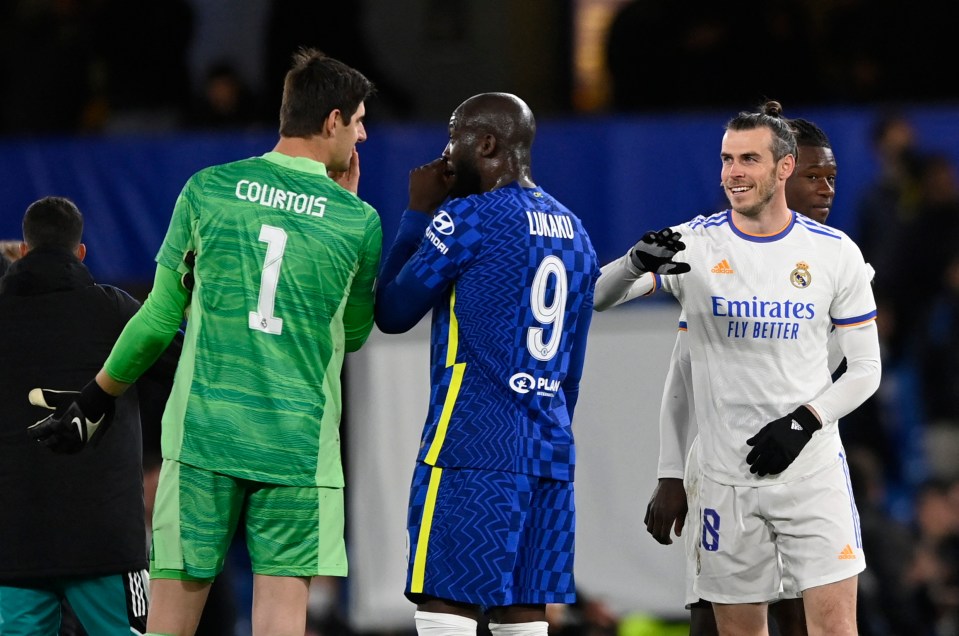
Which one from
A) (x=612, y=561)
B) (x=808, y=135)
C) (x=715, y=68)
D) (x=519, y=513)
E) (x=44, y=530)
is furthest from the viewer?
(x=715, y=68)

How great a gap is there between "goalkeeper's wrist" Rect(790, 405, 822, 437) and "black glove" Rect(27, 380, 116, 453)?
2239mm

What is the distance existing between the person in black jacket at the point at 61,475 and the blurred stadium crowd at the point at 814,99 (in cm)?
398

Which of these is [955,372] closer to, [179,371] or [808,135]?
[808,135]

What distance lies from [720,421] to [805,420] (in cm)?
36

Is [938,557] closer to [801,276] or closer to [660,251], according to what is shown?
[801,276]

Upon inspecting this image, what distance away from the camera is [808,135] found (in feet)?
20.0

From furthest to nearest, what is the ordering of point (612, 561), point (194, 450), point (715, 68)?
point (715, 68) < point (612, 561) < point (194, 450)

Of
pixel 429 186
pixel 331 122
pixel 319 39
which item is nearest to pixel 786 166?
pixel 429 186

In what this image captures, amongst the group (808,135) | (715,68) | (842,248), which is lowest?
(842,248)

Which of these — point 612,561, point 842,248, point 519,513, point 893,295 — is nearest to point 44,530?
point 519,513

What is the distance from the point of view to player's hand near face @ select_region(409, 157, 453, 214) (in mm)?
5285

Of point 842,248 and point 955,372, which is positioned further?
point 955,372

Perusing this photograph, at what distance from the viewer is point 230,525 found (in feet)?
15.6

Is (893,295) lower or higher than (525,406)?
higher
